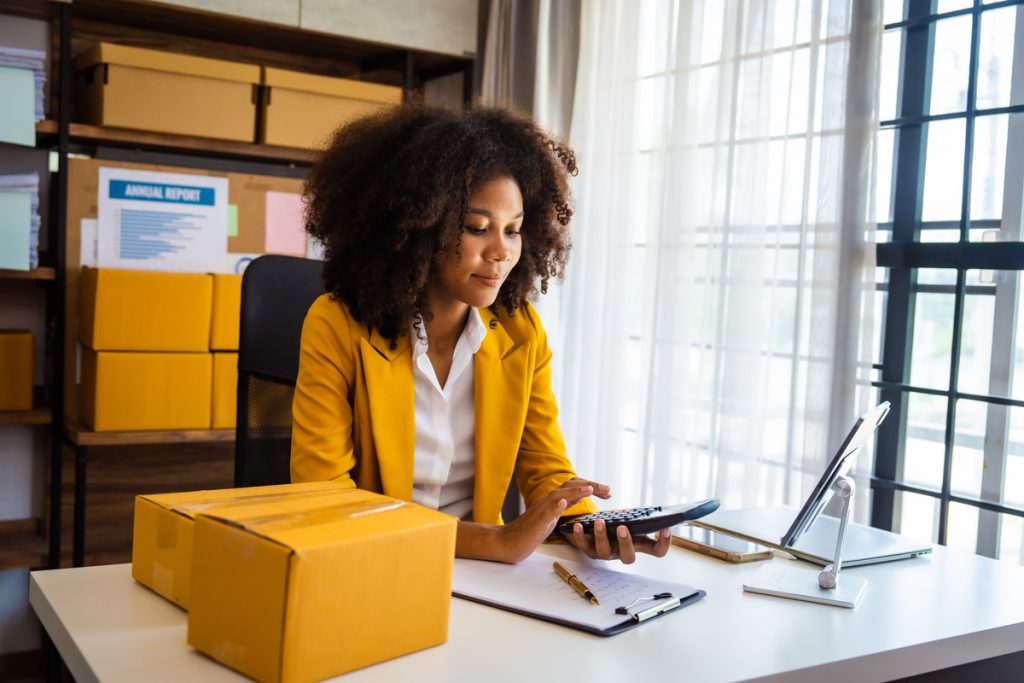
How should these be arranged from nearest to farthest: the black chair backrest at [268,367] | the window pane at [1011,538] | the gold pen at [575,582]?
1. the gold pen at [575,582]
2. the black chair backrest at [268,367]
3. the window pane at [1011,538]

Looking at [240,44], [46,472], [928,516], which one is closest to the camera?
[928,516]

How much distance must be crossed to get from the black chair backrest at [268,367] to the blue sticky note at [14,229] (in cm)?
100

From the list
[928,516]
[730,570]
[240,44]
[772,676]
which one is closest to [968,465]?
[928,516]

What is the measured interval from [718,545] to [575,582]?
32 cm

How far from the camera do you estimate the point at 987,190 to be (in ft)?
6.63

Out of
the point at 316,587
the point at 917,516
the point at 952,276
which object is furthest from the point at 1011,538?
the point at 316,587

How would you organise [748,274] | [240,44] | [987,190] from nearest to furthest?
1. [987,190]
2. [748,274]
3. [240,44]

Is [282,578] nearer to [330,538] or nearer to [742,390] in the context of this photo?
[330,538]

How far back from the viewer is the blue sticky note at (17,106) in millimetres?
2422

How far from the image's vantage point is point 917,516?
218 centimetres

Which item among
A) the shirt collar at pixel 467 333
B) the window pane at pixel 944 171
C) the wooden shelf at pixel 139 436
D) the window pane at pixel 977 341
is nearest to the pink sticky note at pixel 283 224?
the wooden shelf at pixel 139 436

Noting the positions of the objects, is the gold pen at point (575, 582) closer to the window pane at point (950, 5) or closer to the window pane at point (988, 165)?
the window pane at point (988, 165)

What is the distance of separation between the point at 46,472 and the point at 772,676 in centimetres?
255

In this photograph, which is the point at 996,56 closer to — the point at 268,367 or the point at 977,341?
the point at 977,341
